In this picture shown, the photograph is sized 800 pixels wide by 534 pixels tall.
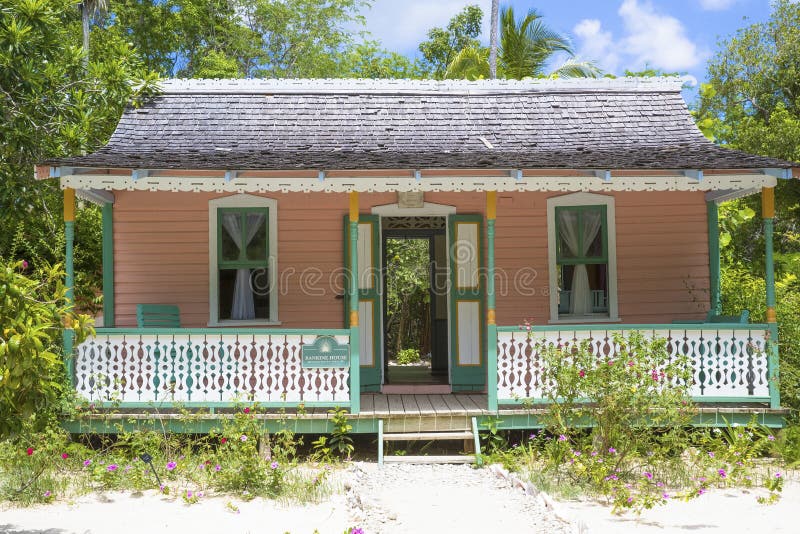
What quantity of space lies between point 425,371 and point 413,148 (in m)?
5.63

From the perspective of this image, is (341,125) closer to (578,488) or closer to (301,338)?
(301,338)

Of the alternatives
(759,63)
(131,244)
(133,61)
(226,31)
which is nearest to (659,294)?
(131,244)

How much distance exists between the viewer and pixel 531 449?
7.77 metres

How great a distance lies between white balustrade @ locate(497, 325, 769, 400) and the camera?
8.31 metres

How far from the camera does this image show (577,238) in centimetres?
1041

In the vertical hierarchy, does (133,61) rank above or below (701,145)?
above

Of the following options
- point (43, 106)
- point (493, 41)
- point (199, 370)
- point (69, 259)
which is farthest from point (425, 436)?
point (493, 41)

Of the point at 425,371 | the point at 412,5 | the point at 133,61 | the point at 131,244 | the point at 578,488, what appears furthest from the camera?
the point at 412,5

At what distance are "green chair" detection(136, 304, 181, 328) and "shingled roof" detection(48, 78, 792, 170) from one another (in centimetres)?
187

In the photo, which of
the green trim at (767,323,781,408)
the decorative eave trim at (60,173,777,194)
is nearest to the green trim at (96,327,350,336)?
the decorative eave trim at (60,173,777,194)

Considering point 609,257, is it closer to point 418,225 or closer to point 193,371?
point 418,225

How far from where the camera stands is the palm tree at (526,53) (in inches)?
880

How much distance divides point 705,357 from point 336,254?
476 cm

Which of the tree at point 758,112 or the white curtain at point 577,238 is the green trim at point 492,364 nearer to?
the white curtain at point 577,238
